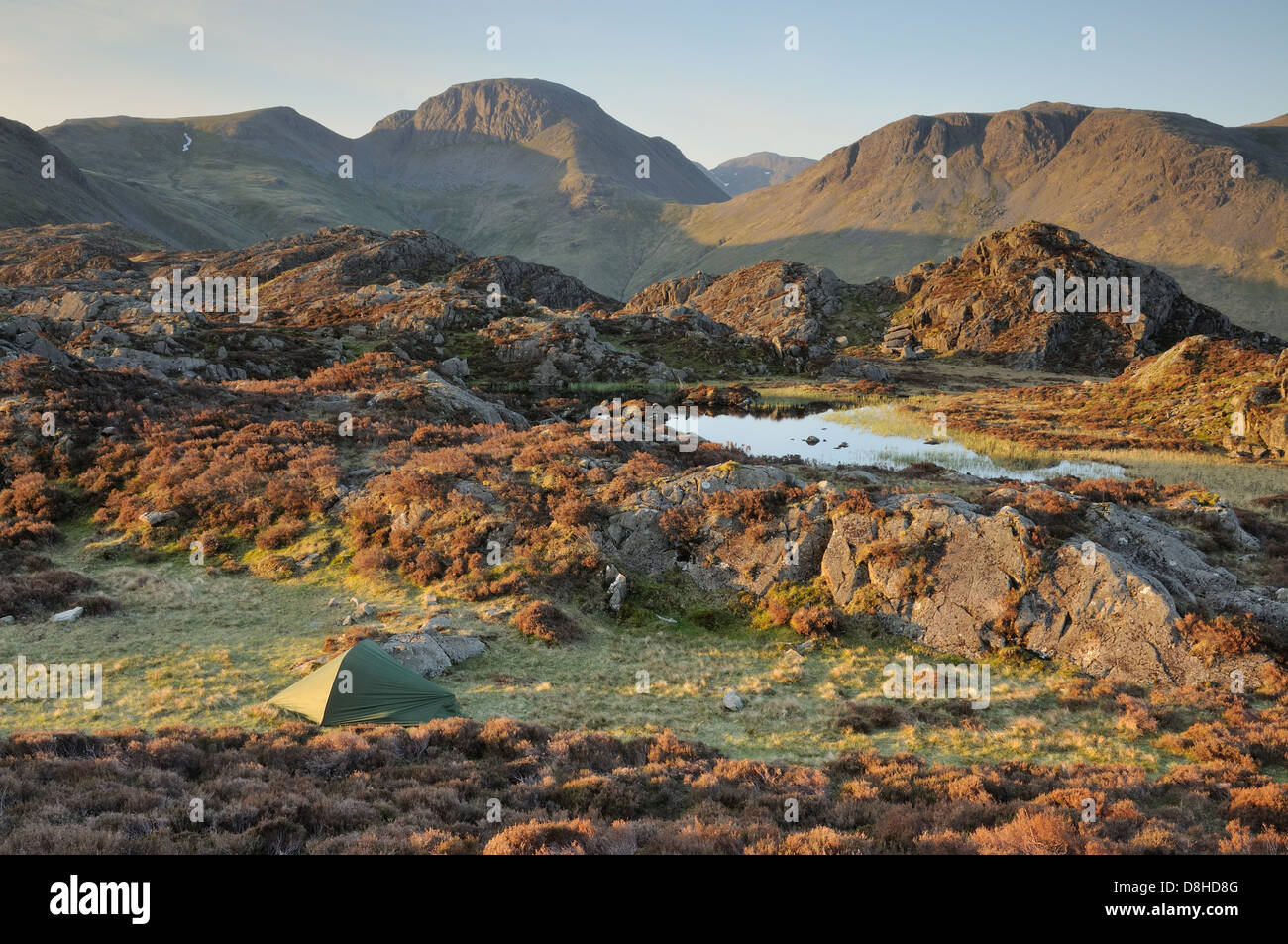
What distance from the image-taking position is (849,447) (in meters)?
47.7

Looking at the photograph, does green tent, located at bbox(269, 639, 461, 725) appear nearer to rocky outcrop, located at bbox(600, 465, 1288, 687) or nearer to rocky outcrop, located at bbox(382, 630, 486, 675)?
rocky outcrop, located at bbox(382, 630, 486, 675)

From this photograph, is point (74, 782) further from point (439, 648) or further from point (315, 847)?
point (439, 648)

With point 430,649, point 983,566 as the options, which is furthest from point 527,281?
point 983,566

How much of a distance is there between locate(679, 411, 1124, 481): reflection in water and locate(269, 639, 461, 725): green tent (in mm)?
25008

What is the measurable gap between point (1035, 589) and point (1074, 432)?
40.5 meters

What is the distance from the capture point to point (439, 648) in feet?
60.5

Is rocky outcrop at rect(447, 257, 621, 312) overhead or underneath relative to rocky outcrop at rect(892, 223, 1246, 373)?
overhead

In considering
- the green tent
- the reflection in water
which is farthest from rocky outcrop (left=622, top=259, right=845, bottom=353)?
the green tent

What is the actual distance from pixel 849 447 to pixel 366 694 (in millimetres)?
39426

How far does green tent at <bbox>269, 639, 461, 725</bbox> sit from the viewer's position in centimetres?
1508

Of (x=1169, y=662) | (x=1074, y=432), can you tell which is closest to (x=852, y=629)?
(x=1169, y=662)

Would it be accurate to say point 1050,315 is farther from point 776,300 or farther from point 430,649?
point 430,649

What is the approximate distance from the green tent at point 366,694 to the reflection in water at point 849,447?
2501 centimetres

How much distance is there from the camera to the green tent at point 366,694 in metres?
15.1
